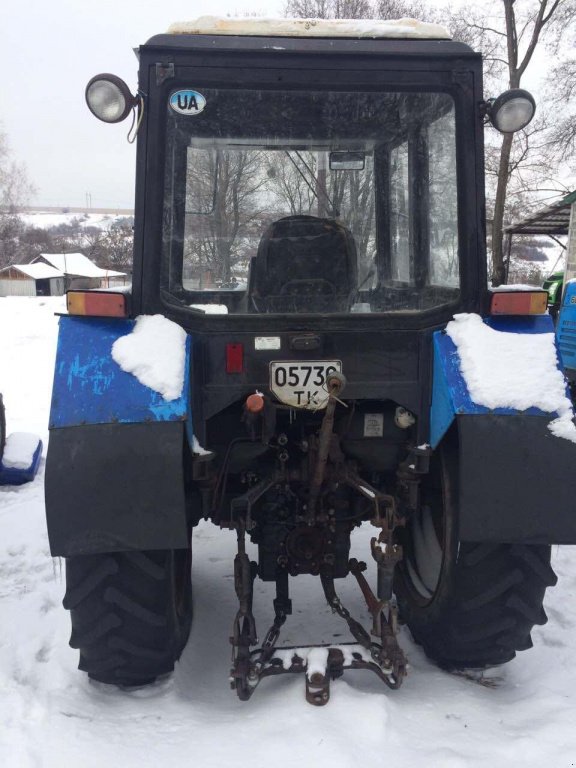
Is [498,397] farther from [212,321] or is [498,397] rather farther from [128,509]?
[128,509]

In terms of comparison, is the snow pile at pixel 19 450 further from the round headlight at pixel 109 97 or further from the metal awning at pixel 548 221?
the metal awning at pixel 548 221

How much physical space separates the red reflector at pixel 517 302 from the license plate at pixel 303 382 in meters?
0.64

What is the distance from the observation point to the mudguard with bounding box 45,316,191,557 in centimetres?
234

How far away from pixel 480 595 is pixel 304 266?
146cm

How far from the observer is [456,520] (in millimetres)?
2697

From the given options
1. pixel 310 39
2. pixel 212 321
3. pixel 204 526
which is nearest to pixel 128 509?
pixel 212 321

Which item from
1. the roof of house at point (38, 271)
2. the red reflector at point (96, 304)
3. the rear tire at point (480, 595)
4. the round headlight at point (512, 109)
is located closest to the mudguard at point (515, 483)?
the rear tire at point (480, 595)

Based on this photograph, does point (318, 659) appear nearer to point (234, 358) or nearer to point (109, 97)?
point (234, 358)

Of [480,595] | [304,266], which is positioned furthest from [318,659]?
[304,266]

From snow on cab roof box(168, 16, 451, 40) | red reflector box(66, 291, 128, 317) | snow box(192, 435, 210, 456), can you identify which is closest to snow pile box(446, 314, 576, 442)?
snow box(192, 435, 210, 456)

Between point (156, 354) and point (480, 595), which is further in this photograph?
point (480, 595)

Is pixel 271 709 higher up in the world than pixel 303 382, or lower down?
lower down

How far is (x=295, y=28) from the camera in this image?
2.65 metres

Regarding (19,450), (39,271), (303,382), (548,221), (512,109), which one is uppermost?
(39,271)
